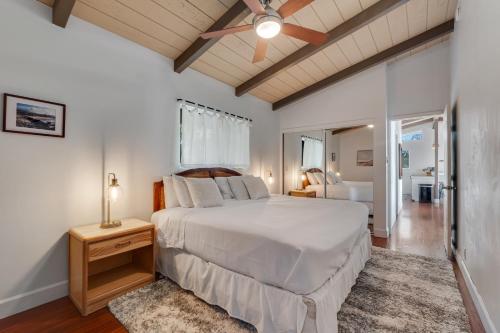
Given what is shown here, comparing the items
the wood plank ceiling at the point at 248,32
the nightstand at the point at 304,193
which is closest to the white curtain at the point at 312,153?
the nightstand at the point at 304,193

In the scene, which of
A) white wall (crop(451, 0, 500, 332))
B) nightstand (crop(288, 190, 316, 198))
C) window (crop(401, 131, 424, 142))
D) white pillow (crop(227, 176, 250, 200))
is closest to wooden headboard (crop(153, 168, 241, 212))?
white pillow (crop(227, 176, 250, 200))

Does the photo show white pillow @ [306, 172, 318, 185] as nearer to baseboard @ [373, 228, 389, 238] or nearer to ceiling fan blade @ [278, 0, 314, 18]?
baseboard @ [373, 228, 389, 238]

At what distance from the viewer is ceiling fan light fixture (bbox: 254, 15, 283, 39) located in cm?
192

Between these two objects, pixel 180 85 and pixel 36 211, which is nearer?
pixel 36 211

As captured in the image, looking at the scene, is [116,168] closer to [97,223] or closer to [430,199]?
[97,223]

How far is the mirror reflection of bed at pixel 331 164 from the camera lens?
14.3 feet

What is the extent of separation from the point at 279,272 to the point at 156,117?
2.38 m

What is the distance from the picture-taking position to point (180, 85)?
3.29 m

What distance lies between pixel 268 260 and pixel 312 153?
3620 mm

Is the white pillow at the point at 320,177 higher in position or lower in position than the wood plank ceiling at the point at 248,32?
lower

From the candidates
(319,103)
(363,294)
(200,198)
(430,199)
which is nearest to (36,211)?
(200,198)

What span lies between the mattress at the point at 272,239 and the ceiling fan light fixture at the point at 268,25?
5.34 ft

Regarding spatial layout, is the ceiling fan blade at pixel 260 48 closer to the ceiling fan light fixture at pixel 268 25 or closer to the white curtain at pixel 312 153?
the ceiling fan light fixture at pixel 268 25

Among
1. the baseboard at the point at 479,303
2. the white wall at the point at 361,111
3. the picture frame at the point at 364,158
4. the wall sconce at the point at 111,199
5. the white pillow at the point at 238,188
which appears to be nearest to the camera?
the baseboard at the point at 479,303
